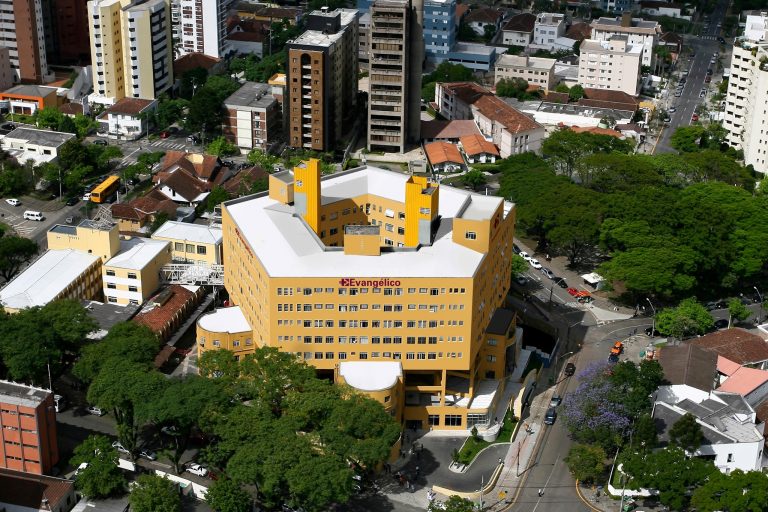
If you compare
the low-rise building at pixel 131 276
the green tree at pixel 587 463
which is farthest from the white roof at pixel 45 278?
the green tree at pixel 587 463

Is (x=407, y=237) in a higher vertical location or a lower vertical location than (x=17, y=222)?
higher

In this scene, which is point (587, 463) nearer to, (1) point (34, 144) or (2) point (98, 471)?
(2) point (98, 471)

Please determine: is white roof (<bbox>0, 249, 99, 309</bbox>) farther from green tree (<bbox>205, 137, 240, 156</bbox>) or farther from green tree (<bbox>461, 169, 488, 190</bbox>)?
green tree (<bbox>461, 169, 488, 190</bbox>)

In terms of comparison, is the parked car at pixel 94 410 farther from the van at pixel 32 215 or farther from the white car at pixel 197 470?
the van at pixel 32 215

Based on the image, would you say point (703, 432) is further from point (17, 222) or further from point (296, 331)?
point (17, 222)

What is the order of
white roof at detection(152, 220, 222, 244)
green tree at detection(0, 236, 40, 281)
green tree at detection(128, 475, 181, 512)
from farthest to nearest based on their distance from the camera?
white roof at detection(152, 220, 222, 244) → green tree at detection(0, 236, 40, 281) → green tree at detection(128, 475, 181, 512)

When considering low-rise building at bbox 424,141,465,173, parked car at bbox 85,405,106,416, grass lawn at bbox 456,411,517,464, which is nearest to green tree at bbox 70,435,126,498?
parked car at bbox 85,405,106,416

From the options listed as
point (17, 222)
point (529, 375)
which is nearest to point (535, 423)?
point (529, 375)
